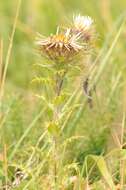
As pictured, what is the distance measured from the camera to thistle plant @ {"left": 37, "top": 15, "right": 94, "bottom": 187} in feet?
7.64

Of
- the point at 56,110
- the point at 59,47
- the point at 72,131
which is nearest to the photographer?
the point at 59,47

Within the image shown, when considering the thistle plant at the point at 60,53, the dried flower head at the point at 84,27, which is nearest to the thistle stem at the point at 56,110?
the thistle plant at the point at 60,53

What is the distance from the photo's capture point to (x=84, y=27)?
251 centimetres

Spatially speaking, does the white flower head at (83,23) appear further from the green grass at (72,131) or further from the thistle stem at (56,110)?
the thistle stem at (56,110)

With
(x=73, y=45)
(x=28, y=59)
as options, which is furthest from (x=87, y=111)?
(x=28, y=59)

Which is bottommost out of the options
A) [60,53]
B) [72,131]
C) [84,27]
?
[72,131]

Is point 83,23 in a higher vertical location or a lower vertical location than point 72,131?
higher

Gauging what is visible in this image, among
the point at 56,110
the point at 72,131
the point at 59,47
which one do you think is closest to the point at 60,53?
the point at 59,47

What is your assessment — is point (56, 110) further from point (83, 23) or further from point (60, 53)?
point (83, 23)

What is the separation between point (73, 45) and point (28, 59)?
2.26 meters

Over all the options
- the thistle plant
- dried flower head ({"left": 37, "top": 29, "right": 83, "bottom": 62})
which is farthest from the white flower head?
dried flower head ({"left": 37, "top": 29, "right": 83, "bottom": 62})

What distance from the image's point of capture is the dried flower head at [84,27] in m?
2.49

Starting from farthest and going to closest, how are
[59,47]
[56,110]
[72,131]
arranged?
[72,131] < [56,110] < [59,47]

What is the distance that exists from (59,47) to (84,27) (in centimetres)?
23
